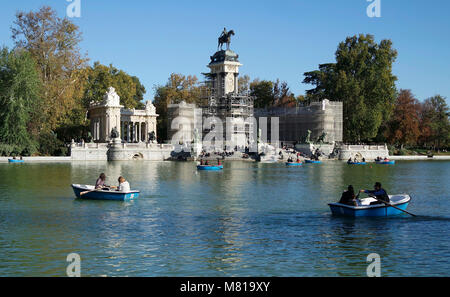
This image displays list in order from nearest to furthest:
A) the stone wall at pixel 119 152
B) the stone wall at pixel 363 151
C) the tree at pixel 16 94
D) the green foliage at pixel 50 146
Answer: the tree at pixel 16 94
the green foliage at pixel 50 146
the stone wall at pixel 119 152
the stone wall at pixel 363 151

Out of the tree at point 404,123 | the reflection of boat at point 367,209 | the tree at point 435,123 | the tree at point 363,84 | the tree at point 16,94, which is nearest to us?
the reflection of boat at point 367,209

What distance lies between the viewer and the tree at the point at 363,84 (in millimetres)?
87750

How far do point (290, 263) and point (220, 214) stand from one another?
8.90 meters

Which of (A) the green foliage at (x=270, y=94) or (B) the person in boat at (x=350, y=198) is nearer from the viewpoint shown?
(B) the person in boat at (x=350, y=198)

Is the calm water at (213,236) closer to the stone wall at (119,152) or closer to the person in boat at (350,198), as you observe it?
the person in boat at (350,198)

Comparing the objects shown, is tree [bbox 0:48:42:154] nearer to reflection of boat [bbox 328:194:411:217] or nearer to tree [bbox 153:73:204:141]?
tree [bbox 153:73:204:141]

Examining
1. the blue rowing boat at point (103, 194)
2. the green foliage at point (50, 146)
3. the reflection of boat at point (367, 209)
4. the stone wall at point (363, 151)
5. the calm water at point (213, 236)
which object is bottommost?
the calm water at point (213, 236)

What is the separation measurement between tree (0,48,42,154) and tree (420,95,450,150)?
69.9 m

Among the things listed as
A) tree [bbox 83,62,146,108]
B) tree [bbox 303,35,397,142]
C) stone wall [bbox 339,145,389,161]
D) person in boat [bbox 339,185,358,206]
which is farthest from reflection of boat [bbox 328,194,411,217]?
tree [bbox 83,62,146,108]

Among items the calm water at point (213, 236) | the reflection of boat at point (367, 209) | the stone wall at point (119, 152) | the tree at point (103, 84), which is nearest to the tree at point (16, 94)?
the stone wall at point (119, 152)

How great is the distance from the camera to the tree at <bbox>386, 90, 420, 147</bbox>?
311 feet

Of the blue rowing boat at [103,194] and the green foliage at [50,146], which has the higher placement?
the green foliage at [50,146]

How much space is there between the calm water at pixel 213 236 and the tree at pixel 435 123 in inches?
2958
